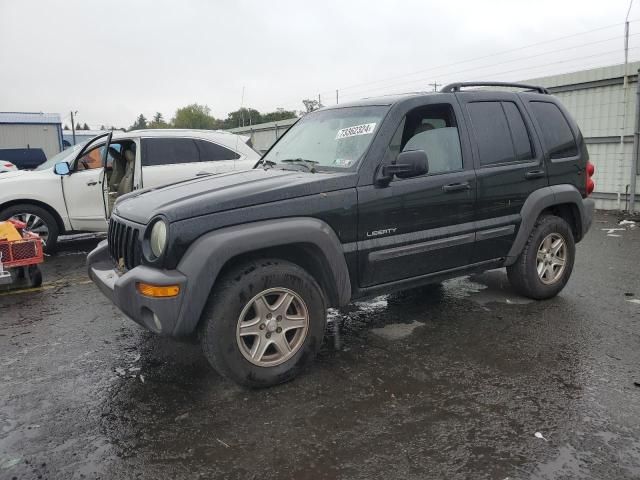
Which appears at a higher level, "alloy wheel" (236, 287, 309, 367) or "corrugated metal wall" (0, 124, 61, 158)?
"corrugated metal wall" (0, 124, 61, 158)

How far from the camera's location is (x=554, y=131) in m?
4.95

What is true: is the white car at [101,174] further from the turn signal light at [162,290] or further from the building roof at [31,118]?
the building roof at [31,118]

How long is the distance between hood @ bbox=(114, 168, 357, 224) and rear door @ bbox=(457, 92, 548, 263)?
1.33 meters

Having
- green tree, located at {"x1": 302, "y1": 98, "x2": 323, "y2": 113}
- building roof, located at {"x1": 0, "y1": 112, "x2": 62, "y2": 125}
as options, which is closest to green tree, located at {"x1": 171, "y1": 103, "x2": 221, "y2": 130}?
building roof, located at {"x1": 0, "y1": 112, "x2": 62, "y2": 125}

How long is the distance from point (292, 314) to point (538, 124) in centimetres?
304

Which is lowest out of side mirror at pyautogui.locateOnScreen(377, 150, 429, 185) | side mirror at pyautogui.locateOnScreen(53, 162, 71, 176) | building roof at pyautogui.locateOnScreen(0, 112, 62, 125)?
side mirror at pyautogui.locateOnScreen(377, 150, 429, 185)

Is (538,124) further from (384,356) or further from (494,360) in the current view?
(384,356)

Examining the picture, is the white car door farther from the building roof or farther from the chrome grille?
the building roof

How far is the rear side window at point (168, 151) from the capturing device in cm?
787

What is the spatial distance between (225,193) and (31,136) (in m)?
28.8

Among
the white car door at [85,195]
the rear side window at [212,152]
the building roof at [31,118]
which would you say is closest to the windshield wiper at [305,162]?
the rear side window at [212,152]

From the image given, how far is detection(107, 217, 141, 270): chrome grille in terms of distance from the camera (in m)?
3.41

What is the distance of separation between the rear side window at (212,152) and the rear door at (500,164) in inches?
185

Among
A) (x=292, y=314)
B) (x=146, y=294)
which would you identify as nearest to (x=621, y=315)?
(x=292, y=314)
